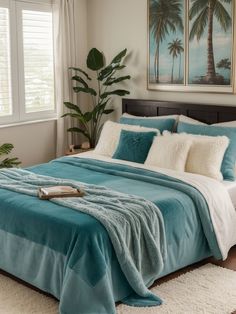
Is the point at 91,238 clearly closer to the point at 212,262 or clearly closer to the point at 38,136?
the point at 212,262

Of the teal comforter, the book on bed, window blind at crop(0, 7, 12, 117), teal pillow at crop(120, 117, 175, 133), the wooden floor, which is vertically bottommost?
the wooden floor

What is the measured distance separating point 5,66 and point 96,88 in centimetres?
120

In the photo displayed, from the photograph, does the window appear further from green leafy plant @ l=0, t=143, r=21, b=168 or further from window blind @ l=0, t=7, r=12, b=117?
green leafy plant @ l=0, t=143, r=21, b=168

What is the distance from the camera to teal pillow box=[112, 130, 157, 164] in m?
4.89

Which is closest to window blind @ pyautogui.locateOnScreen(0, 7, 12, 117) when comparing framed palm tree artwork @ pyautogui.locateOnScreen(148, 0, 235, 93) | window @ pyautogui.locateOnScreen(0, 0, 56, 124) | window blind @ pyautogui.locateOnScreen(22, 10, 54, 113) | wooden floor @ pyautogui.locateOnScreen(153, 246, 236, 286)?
window @ pyautogui.locateOnScreen(0, 0, 56, 124)

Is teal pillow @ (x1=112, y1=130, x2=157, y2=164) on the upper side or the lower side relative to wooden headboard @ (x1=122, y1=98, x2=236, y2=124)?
lower

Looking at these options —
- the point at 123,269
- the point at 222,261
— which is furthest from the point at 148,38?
the point at 123,269

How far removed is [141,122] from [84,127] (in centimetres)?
131

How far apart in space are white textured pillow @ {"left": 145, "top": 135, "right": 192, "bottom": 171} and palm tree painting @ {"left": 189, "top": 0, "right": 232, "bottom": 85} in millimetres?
880

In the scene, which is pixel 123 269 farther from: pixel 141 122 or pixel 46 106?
pixel 46 106

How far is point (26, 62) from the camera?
5848 millimetres

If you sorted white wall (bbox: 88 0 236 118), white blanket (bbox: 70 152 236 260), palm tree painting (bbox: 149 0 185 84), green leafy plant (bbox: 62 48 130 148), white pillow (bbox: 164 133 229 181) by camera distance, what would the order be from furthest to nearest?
1. green leafy plant (bbox: 62 48 130 148)
2. white wall (bbox: 88 0 236 118)
3. palm tree painting (bbox: 149 0 185 84)
4. white pillow (bbox: 164 133 229 181)
5. white blanket (bbox: 70 152 236 260)

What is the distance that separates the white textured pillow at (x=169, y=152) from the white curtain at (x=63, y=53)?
5.69 feet

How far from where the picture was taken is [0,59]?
556 cm
